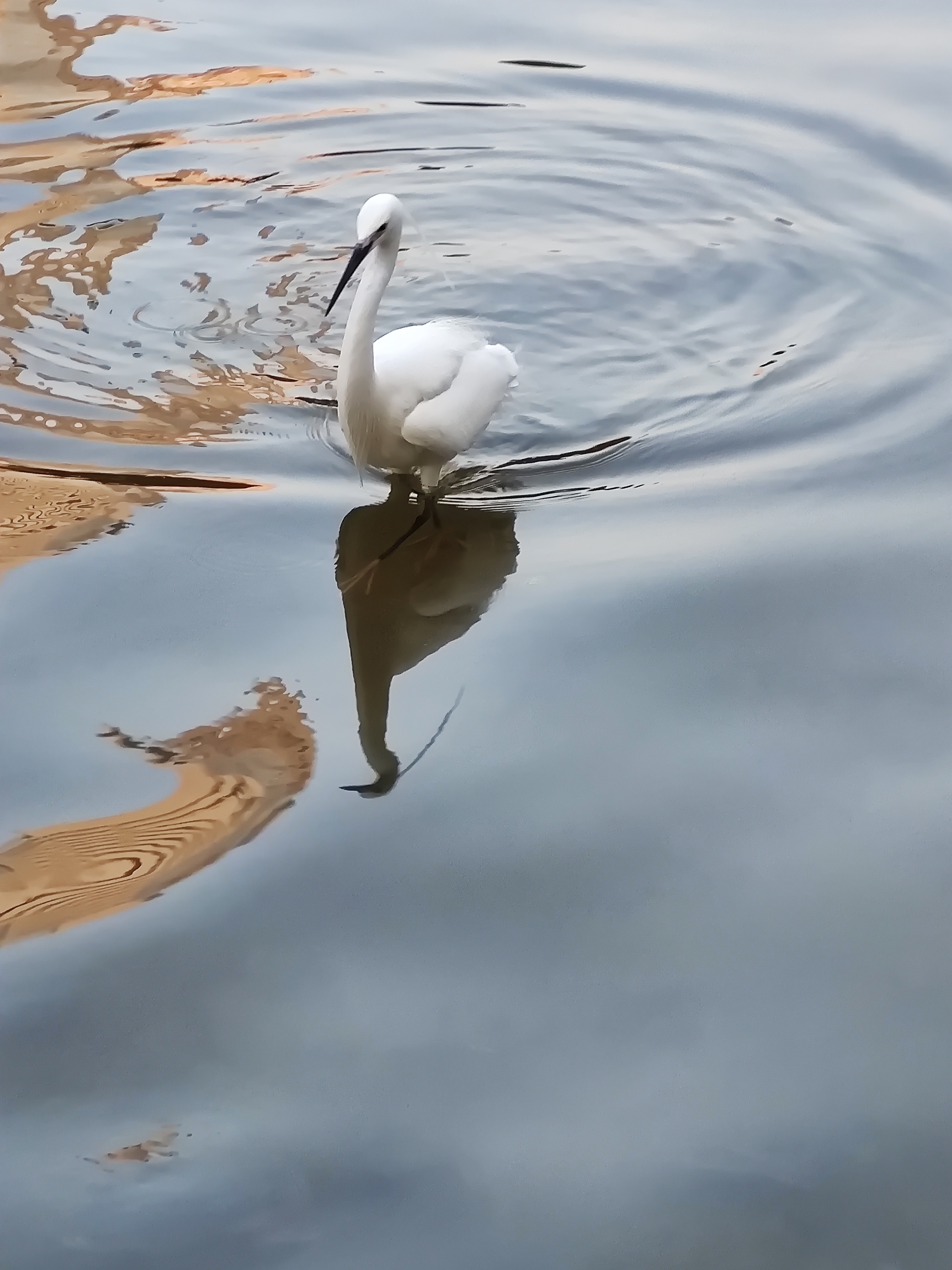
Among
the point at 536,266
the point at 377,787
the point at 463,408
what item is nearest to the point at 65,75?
the point at 536,266

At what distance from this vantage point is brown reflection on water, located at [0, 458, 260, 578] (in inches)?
145

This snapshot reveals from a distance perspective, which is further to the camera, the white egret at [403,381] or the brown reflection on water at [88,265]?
the brown reflection on water at [88,265]

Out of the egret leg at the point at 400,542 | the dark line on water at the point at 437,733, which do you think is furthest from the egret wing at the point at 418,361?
the dark line on water at the point at 437,733

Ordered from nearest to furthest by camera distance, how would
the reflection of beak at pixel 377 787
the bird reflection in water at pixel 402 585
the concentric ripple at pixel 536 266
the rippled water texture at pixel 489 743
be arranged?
the rippled water texture at pixel 489 743, the reflection of beak at pixel 377 787, the bird reflection in water at pixel 402 585, the concentric ripple at pixel 536 266

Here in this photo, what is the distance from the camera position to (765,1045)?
2469mm

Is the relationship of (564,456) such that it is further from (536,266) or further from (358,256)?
(536,266)

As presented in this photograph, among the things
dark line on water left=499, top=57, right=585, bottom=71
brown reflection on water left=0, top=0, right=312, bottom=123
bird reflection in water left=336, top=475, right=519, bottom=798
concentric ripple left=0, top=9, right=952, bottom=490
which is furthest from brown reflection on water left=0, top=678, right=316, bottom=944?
dark line on water left=499, top=57, right=585, bottom=71

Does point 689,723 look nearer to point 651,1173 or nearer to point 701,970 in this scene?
point 701,970

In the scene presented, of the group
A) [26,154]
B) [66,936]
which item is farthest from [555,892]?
[26,154]

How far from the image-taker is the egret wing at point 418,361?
3938 mm

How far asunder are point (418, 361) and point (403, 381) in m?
0.12

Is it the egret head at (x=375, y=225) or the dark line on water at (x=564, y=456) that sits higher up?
the egret head at (x=375, y=225)

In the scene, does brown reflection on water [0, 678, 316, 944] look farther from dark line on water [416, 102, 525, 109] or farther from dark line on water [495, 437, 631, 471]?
dark line on water [416, 102, 525, 109]

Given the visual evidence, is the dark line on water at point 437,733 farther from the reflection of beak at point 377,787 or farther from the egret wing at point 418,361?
the egret wing at point 418,361
